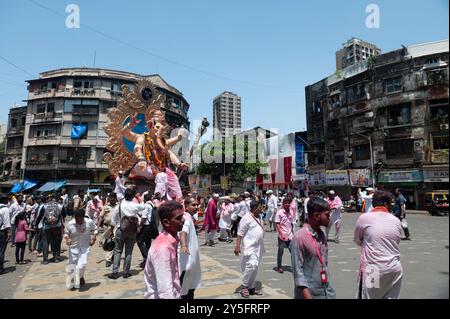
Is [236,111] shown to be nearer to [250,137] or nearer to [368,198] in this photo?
[250,137]

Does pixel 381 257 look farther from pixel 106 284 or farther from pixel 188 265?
pixel 106 284

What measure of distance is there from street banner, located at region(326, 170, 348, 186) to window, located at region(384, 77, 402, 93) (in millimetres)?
8496

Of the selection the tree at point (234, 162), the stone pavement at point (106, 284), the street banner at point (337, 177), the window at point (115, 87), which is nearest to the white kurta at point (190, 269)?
the stone pavement at point (106, 284)

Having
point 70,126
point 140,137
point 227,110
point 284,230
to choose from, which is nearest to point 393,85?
point 140,137

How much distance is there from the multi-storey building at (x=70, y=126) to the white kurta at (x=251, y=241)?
107ft

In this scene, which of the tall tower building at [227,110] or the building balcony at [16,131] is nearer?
the building balcony at [16,131]

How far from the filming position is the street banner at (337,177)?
3033cm

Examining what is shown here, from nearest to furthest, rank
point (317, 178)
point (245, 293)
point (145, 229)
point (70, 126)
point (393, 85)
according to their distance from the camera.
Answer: point (245, 293)
point (145, 229)
point (393, 85)
point (317, 178)
point (70, 126)

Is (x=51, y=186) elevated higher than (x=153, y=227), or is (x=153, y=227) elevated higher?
(x=51, y=186)

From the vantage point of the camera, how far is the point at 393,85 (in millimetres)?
27484

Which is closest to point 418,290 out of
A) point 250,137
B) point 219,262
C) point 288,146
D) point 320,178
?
point 219,262

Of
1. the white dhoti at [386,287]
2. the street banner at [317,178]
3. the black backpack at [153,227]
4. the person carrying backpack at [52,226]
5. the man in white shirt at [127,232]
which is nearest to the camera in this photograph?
the white dhoti at [386,287]

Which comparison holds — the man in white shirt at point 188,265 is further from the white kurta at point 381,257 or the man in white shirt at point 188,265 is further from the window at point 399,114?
the window at point 399,114

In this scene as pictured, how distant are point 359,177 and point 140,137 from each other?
24216mm
